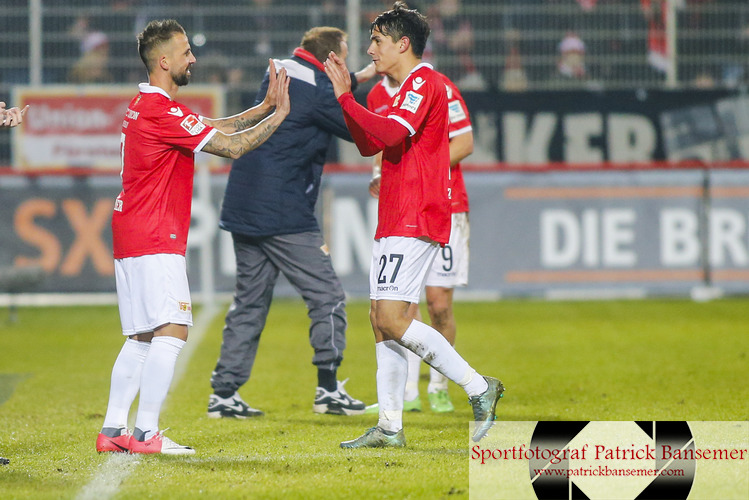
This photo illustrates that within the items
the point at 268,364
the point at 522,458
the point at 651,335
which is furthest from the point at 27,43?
the point at 522,458

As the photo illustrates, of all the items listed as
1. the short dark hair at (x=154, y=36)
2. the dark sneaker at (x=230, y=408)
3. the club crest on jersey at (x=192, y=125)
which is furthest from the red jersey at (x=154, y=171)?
the dark sneaker at (x=230, y=408)

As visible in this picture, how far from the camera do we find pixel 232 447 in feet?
17.4

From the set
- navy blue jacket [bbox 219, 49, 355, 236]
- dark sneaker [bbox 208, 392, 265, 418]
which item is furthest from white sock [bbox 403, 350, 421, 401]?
navy blue jacket [bbox 219, 49, 355, 236]

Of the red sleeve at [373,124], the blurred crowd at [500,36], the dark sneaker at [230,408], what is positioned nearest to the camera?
the red sleeve at [373,124]

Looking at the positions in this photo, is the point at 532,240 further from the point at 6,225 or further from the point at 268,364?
the point at 6,225

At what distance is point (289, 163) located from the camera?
6438 millimetres

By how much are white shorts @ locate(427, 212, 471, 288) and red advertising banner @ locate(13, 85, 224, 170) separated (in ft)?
27.6

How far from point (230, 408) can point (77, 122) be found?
9434mm

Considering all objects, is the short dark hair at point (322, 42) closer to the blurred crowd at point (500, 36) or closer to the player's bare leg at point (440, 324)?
the player's bare leg at point (440, 324)

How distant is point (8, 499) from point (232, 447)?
1.29 metres

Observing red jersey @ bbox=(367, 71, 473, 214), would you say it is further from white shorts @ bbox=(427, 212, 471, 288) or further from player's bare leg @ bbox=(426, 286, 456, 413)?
player's bare leg @ bbox=(426, 286, 456, 413)

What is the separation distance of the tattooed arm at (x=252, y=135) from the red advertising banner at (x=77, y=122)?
9319 mm

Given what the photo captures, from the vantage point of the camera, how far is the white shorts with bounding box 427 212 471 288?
6566 millimetres

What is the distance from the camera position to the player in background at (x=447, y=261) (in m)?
6.46
